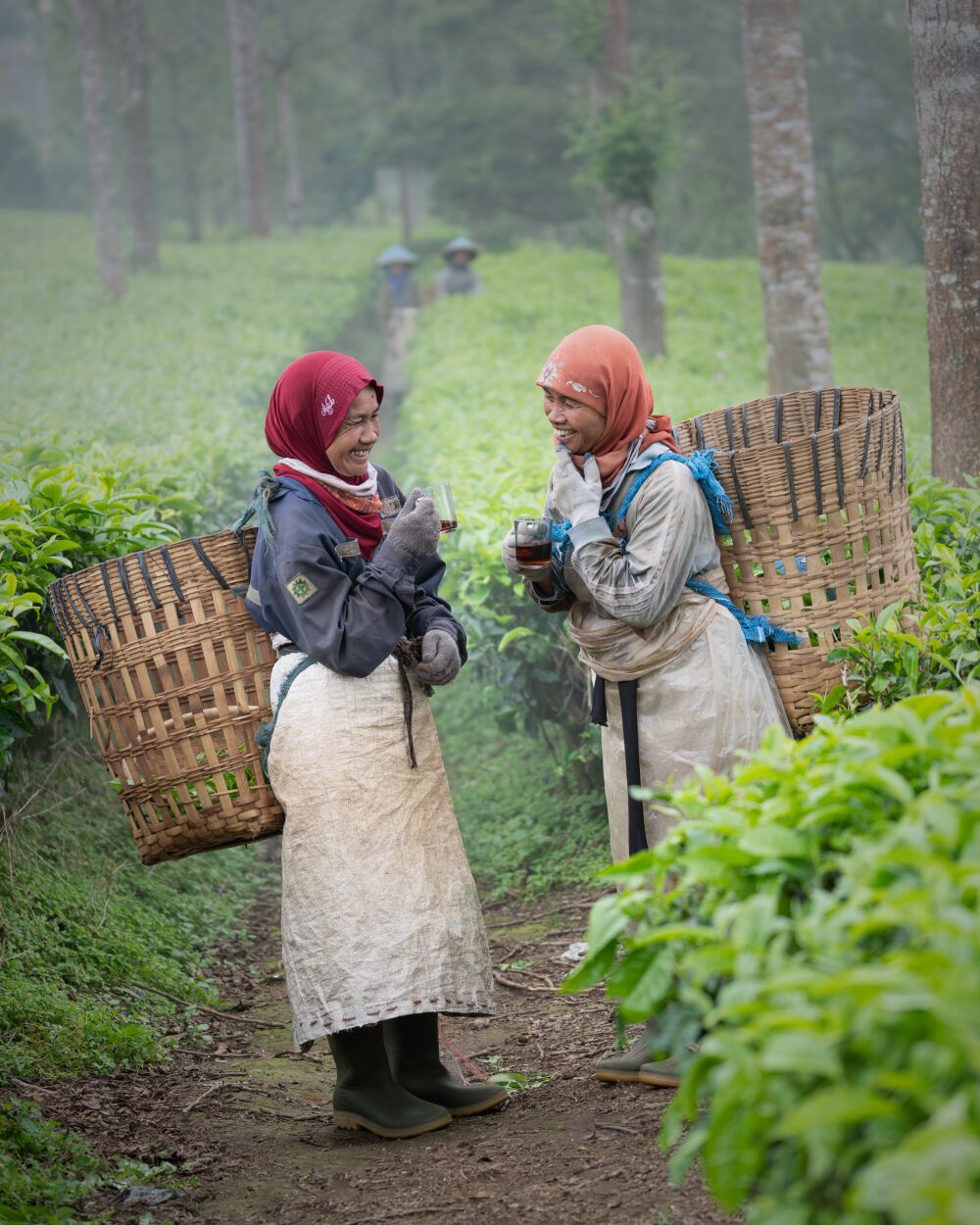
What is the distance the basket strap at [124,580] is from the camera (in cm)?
336

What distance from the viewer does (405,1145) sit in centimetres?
329

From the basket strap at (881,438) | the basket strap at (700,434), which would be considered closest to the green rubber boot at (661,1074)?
the basket strap at (881,438)

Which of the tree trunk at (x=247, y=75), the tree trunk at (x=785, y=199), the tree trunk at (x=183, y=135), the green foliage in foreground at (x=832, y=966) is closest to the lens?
the green foliage in foreground at (x=832, y=966)

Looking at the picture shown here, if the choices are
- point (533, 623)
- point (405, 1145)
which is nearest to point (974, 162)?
point (533, 623)

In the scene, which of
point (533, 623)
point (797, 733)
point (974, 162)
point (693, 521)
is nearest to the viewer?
point (693, 521)

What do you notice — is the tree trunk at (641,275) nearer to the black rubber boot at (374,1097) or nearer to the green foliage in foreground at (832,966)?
the black rubber boot at (374,1097)

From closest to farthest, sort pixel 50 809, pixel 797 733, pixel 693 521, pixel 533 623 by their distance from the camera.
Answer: pixel 693 521 < pixel 797 733 < pixel 50 809 < pixel 533 623

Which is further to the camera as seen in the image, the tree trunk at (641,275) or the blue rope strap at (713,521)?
the tree trunk at (641,275)

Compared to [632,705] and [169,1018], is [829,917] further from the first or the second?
[169,1018]

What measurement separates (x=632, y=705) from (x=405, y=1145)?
4.07 feet

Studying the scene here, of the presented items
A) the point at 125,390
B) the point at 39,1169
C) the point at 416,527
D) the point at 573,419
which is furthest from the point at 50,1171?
the point at 125,390

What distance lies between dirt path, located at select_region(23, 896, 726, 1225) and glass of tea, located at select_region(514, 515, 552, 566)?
137 centimetres

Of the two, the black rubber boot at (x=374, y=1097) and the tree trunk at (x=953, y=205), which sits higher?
the tree trunk at (x=953, y=205)

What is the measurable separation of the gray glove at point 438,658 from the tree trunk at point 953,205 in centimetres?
276
